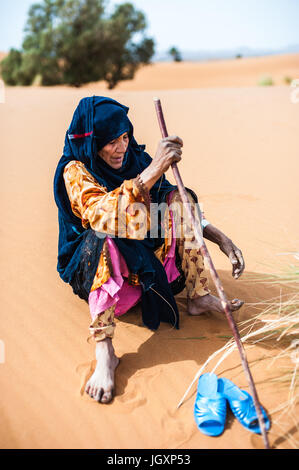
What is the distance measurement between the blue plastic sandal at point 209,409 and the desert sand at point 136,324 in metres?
0.04

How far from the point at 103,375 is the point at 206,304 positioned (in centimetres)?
89

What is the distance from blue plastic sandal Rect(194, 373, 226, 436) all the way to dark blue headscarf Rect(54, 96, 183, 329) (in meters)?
0.62

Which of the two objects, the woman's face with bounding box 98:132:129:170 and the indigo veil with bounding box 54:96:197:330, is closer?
the indigo veil with bounding box 54:96:197:330

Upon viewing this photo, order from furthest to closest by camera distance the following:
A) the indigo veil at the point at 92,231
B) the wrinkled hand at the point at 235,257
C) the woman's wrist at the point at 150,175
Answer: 1. the wrinkled hand at the point at 235,257
2. the indigo veil at the point at 92,231
3. the woman's wrist at the point at 150,175

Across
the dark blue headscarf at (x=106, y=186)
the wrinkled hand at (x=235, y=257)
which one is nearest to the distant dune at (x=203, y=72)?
the dark blue headscarf at (x=106, y=186)

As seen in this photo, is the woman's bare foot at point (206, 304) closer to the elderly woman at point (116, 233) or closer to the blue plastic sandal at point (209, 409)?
the elderly woman at point (116, 233)

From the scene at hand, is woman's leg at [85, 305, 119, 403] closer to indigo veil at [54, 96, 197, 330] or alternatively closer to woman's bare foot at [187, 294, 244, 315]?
indigo veil at [54, 96, 197, 330]

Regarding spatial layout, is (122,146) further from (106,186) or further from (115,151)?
(106,186)

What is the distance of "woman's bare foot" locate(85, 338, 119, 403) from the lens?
6.98 ft

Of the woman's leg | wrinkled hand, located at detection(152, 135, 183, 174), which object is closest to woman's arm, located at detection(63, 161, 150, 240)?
wrinkled hand, located at detection(152, 135, 183, 174)

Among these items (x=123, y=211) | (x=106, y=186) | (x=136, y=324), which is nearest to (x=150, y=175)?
(x=123, y=211)

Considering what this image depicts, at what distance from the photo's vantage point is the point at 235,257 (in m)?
2.63

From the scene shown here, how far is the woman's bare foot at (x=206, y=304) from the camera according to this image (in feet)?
8.78
